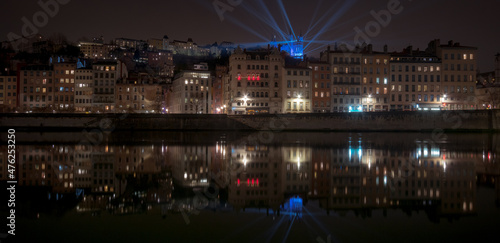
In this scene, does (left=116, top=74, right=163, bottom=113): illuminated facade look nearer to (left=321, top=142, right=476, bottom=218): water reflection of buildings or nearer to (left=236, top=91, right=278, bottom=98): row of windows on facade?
(left=236, top=91, right=278, bottom=98): row of windows on facade

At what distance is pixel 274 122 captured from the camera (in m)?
66.4

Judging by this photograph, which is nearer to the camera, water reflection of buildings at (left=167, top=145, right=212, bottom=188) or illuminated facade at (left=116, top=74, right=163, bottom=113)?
water reflection of buildings at (left=167, top=145, right=212, bottom=188)

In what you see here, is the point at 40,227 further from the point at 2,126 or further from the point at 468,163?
the point at 2,126

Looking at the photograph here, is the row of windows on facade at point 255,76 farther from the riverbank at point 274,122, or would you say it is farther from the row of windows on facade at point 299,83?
the riverbank at point 274,122

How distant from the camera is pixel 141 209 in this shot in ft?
35.8

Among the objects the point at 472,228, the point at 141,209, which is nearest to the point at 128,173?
the point at 141,209

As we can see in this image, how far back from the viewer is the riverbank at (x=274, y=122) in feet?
194

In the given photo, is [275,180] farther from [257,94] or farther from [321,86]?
[321,86]

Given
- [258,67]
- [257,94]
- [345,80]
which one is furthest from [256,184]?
[345,80]

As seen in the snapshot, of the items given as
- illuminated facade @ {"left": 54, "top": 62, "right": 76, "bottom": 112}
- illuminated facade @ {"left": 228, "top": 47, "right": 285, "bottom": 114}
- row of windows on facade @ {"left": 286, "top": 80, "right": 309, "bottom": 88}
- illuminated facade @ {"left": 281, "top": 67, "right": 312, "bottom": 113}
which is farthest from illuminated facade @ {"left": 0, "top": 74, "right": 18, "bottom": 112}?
row of windows on facade @ {"left": 286, "top": 80, "right": 309, "bottom": 88}

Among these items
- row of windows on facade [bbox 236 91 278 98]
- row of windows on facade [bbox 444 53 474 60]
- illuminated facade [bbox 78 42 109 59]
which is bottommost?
row of windows on facade [bbox 236 91 278 98]

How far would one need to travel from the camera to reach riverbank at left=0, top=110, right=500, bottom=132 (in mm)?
59219

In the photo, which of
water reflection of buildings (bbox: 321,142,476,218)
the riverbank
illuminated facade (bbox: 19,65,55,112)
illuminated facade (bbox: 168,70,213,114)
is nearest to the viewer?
water reflection of buildings (bbox: 321,142,476,218)

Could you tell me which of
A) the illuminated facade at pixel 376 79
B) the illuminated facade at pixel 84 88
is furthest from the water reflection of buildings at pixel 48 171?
the illuminated facade at pixel 84 88
